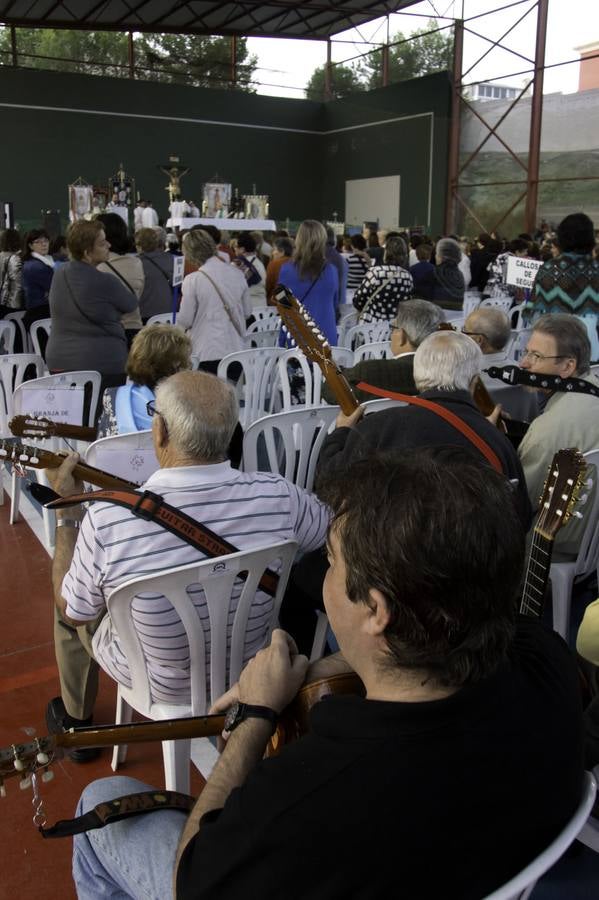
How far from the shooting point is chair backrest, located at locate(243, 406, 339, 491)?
2.79 metres

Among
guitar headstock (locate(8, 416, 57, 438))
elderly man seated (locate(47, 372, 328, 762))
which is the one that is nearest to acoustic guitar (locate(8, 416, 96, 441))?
guitar headstock (locate(8, 416, 57, 438))

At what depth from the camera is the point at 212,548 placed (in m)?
1.66

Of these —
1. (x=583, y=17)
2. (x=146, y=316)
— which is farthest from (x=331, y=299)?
(x=583, y=17)

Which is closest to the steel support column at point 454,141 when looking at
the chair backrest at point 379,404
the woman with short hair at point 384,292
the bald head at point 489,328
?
the woman with short hair at point 384,292

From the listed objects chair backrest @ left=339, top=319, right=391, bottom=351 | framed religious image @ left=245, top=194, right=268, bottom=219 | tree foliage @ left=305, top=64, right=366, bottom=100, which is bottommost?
chair backrest @ left=339, top=319, right=391, bottom=351

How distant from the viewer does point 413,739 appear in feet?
2.79

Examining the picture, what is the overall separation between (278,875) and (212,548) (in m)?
0.89

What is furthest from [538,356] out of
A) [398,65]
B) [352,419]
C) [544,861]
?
[398,65]

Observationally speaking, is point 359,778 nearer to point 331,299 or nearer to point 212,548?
point 212,548

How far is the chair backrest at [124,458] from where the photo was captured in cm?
241

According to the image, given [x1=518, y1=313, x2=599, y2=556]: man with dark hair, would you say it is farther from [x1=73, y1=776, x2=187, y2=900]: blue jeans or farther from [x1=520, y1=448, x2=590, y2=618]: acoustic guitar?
[x1=73, y1=776, x2=187, y2=900]: blue jeans

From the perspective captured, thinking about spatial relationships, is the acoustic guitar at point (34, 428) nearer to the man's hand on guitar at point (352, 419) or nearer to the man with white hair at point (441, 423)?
the man with white hair at point (441, 423)

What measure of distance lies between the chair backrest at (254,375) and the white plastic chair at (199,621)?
2510 millimetres

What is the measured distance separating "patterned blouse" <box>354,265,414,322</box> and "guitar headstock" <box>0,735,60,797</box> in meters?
4.62
